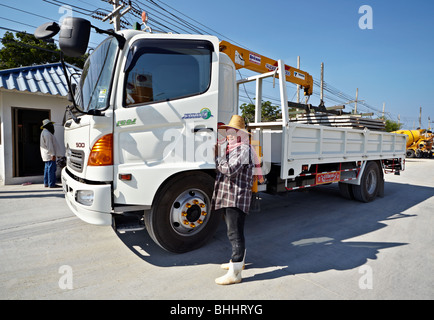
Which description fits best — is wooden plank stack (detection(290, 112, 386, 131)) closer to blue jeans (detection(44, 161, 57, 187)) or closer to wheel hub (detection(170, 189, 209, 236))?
wheel hub (detection(170, 189, 209, 236))

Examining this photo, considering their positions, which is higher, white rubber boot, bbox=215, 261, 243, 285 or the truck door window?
the truck door window

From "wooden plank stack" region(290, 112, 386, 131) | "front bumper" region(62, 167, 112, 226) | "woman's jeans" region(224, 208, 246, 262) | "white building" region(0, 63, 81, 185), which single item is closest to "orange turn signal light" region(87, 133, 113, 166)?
"front bumper" region(62, 167, 112, 226)

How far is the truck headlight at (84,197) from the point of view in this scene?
287cm

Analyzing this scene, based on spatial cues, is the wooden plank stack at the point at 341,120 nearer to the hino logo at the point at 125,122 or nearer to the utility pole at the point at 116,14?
the hino logo at the point at 125,122

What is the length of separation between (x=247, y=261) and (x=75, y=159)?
2482mm

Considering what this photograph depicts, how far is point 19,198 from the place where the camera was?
603cm

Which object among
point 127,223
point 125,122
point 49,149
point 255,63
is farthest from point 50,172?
point 255,63

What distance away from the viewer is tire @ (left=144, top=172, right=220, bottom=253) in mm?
3076

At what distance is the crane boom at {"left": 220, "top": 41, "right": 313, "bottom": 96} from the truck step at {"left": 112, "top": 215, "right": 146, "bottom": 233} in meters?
2.97

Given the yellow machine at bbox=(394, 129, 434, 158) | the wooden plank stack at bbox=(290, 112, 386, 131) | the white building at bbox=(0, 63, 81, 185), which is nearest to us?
the wooden plank stack at bbox=(290, 112, 386, 131)

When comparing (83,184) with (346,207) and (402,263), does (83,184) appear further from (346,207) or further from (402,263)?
(346,207)

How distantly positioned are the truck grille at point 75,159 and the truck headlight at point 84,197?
0.27 meters

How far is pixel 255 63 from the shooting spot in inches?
194
